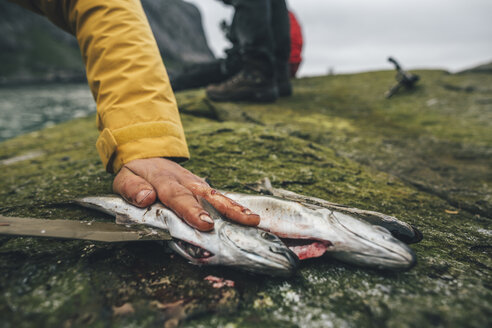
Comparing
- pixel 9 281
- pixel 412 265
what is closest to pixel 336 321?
pixel 412 265

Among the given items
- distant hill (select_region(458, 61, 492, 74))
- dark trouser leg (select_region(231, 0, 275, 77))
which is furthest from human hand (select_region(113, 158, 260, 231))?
distant hill (select_region(458, 61, 492, 74))

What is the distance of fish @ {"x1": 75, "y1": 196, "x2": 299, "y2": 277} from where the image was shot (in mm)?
908

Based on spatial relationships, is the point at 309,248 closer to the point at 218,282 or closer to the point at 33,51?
the point at 218,282

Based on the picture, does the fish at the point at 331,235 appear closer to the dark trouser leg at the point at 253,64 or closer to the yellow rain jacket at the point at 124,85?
the yellow rain jacket at the point at 124,85

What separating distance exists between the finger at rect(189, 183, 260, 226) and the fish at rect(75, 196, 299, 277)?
2 cm

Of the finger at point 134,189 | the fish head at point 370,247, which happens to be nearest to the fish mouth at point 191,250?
the finger at point 134,189

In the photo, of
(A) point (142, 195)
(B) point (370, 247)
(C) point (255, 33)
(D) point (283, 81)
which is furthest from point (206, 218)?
(D) point (283, 81)

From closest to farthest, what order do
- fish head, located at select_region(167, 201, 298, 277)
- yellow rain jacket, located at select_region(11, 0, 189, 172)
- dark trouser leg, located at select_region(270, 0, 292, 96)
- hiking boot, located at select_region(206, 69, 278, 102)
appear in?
1. fish head, located at select_region(167, 201, 298, 277)
2. yellow rain jacket, located at select_region(11, 0, 189, 172)
3. hiking boot, located at select_region(206, 69, 278, 102)
4. dark trouser leg, located at select_region(270, 0, 292, 96)

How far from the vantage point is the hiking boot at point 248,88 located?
4457 mm

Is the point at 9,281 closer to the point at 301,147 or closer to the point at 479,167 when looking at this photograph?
the point at 301,147

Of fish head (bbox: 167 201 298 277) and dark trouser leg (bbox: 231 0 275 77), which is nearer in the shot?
fish head (bbox: 167 201 298 277)

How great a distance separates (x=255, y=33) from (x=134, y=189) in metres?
3.93

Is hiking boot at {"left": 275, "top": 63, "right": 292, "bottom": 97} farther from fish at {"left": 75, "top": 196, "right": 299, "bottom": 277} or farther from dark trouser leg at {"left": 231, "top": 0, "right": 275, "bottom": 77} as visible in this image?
fish at {"left": 75, "top": 196, "right": 299, "bottom": 277}

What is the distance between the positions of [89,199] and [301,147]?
1.81m
